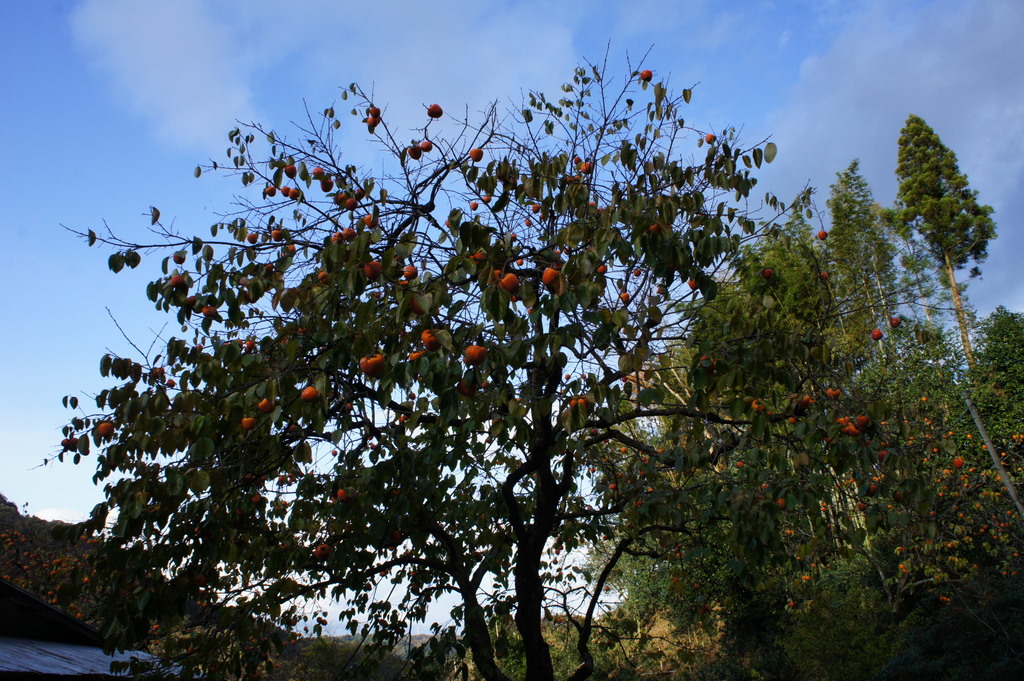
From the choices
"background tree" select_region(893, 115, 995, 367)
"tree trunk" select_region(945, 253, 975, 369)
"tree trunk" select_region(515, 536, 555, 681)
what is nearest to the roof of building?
"tree trunk" select_region(515, 536, 555, 681)

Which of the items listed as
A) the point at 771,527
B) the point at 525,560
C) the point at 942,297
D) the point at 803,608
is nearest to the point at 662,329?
the point at 771,527

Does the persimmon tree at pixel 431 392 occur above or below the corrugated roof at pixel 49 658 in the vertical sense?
above

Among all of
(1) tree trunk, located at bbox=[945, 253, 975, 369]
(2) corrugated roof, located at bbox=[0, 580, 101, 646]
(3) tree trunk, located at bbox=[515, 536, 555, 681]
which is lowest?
(2) corrugated roof, located at bbox=[0, 580, 101, 646]

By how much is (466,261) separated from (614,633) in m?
3.43

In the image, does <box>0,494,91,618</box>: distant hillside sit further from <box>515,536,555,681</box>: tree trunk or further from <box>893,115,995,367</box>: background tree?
<box>893,115,995,367</box>: background tree

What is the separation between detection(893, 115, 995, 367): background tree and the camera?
13617mm

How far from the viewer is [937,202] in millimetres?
13695

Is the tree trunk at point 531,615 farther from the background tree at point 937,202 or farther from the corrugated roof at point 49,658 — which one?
the background tree at point 937,202

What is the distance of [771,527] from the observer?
284 centimetres

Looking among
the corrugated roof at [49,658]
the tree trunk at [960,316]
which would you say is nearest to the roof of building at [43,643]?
the corrugated roof at [49,658]

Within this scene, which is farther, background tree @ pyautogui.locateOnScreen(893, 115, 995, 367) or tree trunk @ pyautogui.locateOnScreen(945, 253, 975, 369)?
background tree @ pyautogui.locateOnScreen(893, 115, 995, 367)

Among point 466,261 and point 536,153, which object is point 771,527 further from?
point 536,153

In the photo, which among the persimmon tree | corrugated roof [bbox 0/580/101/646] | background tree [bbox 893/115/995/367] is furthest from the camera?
background tree [bbox 893/115/995/367]

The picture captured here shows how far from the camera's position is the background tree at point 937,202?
13617 millimetres
